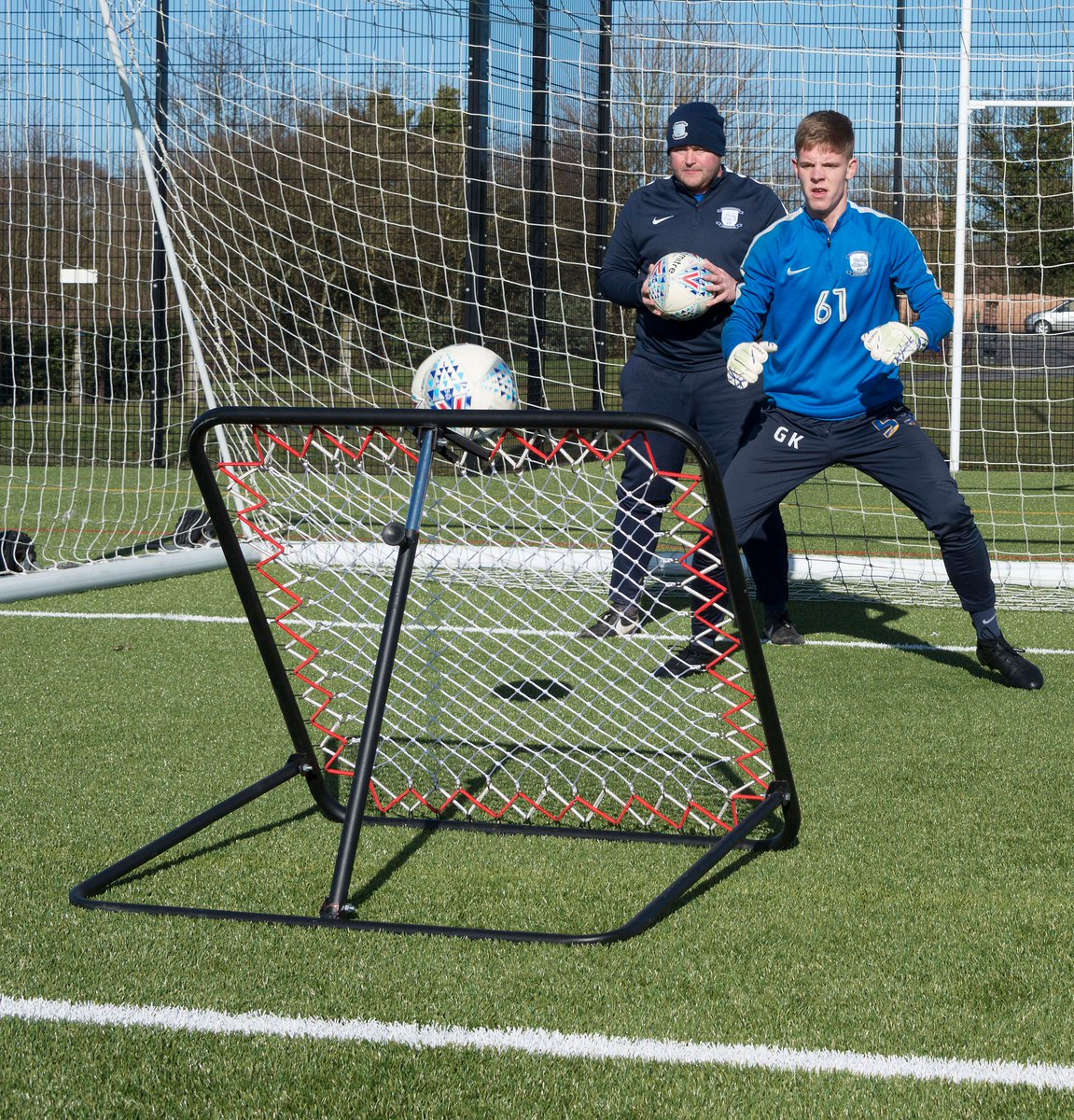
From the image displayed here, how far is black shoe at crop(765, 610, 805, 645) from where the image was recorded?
20.5 feet

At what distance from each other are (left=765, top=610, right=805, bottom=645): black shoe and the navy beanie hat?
2.08 m

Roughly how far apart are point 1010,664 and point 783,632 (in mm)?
1177

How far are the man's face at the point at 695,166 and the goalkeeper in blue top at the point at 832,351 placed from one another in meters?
0.87

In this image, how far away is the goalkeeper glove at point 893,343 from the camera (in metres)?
4.55

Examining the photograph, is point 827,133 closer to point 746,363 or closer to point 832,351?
point 832,351

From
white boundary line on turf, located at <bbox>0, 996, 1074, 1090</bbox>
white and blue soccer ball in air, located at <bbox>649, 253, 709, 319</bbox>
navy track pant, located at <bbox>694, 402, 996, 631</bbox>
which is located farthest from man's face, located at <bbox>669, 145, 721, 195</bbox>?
white boundary line on turf, located at <bbox>0, 996, 1074, 1090</bbox>

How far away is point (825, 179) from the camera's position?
4.88m

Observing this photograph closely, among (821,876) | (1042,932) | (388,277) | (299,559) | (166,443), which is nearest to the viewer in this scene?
(1042,932)

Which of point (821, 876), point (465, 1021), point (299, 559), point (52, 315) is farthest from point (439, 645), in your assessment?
point (52, 315)

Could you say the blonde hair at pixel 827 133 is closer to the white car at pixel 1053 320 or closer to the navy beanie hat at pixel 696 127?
the navy beanie hat at pixel 696 127

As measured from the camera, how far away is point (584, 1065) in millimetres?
2418

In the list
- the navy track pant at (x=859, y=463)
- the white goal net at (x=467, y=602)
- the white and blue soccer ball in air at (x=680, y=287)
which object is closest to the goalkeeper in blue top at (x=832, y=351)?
the navy track pant at (x=859, y=463)

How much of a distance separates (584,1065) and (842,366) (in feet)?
10.8

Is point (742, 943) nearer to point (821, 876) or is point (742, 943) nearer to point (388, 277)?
point (821, 876)
